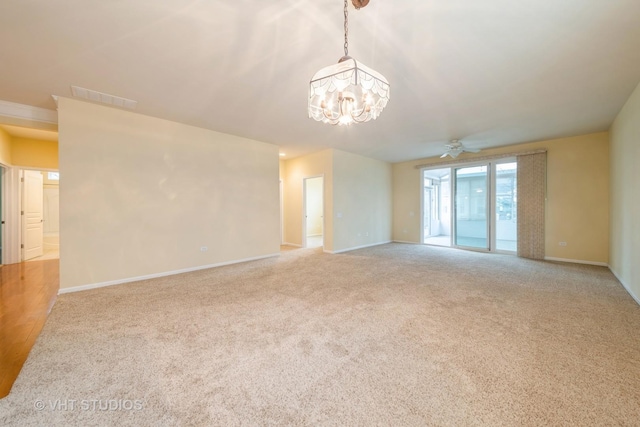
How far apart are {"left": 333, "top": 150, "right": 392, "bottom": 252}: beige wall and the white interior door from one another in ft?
23.0

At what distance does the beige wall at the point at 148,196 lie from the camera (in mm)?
3432

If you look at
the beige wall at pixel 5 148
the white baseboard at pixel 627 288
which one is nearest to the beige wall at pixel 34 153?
the beige wall at pixel 5 148

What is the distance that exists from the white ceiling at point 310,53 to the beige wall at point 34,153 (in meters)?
2.91

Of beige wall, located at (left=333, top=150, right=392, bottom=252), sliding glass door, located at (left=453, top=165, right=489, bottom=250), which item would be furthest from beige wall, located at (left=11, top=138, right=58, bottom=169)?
sliding glass door, located at (left=453, top=165, right=489, bottom=250)

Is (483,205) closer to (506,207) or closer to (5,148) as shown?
(506,207)

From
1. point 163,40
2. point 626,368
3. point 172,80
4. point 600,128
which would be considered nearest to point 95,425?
point 163,40

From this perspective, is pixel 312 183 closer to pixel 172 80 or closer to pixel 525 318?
pixel 172 80

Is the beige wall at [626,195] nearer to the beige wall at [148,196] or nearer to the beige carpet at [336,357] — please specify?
the beige carpet at [336,357]

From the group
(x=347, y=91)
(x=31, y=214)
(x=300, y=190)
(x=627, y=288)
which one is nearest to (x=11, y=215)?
(x=31, y=214)

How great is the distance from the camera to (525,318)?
2.55 meters

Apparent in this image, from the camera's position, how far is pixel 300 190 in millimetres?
7102

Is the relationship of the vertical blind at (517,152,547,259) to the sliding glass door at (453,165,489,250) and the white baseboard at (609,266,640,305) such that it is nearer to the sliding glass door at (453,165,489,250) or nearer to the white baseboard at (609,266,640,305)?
the sliding glass door at (453,165,489,250)

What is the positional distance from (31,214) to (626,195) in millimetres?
11303

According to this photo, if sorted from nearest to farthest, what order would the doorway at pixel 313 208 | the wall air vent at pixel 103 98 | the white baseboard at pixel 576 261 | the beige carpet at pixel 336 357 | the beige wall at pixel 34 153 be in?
the beige carpet at pixel 336 357, the wall air vent at pixel 103 98, the white baseboard at pixel 576 261, the beige wall at pixel 34 153, the doorway at pixel 313 208
